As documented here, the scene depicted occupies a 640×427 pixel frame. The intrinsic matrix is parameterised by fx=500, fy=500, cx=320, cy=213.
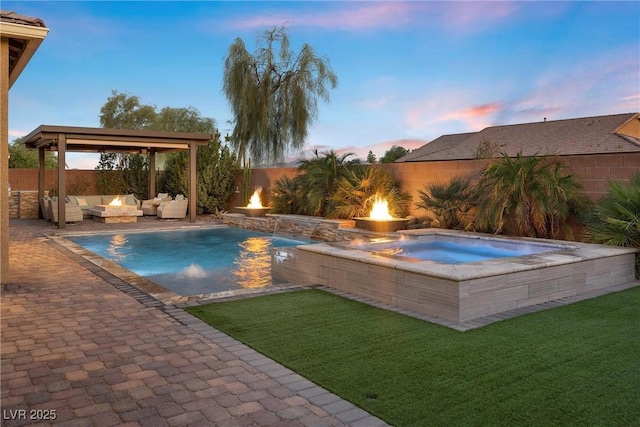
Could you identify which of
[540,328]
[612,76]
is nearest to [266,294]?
[540,328]

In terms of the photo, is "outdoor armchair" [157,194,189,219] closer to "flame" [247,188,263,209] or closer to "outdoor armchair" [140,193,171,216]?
"outdoor armchair" [140,193,171,216]

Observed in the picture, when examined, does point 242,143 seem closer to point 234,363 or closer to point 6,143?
point 6,143

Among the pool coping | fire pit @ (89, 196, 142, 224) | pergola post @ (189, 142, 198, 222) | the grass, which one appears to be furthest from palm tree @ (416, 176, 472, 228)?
fire pit @ (89, 196, 142, 224)

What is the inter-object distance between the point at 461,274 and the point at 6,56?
606 cm

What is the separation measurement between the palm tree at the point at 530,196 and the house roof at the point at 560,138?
7.67m

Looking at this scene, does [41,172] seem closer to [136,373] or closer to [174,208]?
Result: [174,208]

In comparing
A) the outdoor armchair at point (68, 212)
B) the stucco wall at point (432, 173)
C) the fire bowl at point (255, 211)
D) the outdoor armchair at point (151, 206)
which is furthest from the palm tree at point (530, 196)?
the outdoor armchair at point (151, 206)

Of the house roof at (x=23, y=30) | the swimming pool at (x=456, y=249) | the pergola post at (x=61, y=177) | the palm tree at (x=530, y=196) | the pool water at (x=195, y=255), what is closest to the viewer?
the house roof at (x=23, y=30)

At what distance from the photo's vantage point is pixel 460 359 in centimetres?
394

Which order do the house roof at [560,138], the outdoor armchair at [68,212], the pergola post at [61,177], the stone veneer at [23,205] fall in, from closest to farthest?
the pergola post at [61,177] < the outdoor armchair at [68,212] < the stone veneer at [23,205] < the house roof at [560,138]

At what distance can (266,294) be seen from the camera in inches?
245

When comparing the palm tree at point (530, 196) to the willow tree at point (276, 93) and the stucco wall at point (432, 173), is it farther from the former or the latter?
the willow tree at point (276, 93)

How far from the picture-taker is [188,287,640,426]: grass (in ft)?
10.1

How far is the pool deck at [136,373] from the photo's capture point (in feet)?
9.82
